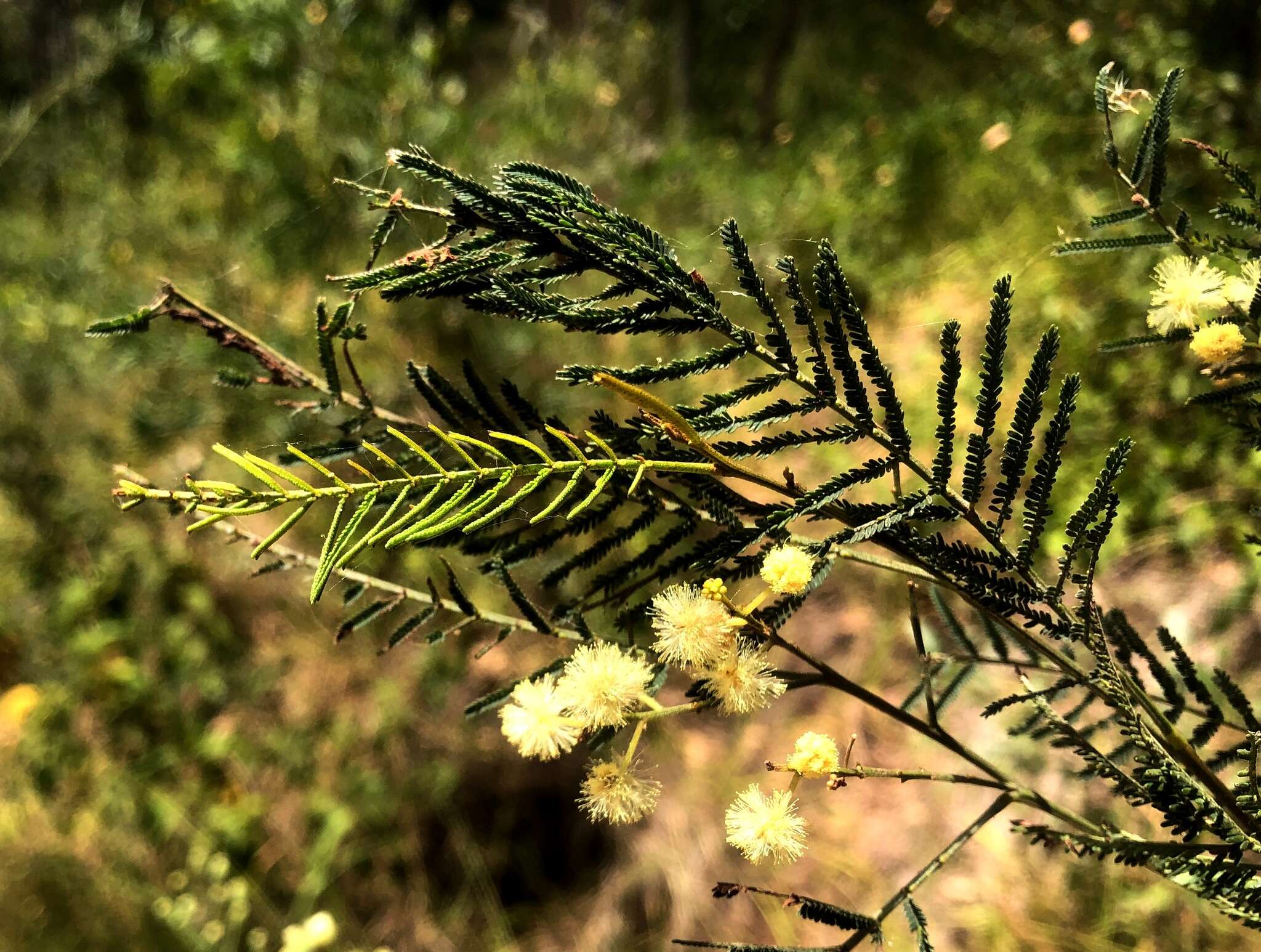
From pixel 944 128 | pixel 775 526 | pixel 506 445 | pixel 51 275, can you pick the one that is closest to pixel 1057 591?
pixel 775 526

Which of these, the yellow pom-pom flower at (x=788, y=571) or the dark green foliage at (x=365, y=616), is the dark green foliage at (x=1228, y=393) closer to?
the yellow pom-pom flower at (x=788, y=571)

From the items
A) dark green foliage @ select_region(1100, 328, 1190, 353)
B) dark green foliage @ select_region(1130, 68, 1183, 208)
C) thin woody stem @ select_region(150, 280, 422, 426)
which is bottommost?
thin woody stem @ select_region(150, 280, 422, 426)

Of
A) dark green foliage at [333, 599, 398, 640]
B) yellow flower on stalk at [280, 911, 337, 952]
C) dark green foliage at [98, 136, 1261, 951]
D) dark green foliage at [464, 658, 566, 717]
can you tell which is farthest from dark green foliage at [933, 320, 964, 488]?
yellow flower on stalk at [280, 911, 337, 952]

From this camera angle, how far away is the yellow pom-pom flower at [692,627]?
1.15 feet

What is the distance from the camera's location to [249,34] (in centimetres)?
179

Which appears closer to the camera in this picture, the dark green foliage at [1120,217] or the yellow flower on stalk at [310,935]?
the dark green foliage at [1120,217]

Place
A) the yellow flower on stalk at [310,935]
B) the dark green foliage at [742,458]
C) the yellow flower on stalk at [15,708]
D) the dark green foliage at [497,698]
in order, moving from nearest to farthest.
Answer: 1. the dark green foliage at [742,458]
2. the dark green foliage at [497,698]
3. the yellow flower on stalk at [310,935]
4. the yellow flower on stalk at [15,708]

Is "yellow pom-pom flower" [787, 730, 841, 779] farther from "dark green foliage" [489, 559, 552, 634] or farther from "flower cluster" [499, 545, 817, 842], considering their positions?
"dark green foliage" [489, 559, 552, 634]

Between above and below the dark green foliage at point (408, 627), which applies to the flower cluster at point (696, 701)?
above

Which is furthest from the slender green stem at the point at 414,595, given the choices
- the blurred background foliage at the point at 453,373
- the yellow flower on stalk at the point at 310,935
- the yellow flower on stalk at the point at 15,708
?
the yellow flower on stalk at the point at 15,708

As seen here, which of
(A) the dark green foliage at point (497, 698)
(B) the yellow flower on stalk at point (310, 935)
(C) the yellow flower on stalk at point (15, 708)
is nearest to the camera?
(A) the dark green foliage at point (497, 698)

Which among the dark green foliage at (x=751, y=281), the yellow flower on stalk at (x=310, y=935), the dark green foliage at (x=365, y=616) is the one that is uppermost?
the dark green foliage at (x=751, y=281)

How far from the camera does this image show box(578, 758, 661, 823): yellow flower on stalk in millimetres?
381

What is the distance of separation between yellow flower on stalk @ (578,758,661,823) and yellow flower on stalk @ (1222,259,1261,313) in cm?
39
